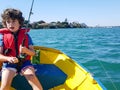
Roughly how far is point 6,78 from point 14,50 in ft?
1.60

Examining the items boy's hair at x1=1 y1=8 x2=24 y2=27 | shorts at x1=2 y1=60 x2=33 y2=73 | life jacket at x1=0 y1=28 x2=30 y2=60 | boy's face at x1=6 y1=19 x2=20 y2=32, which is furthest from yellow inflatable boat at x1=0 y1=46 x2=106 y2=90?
boy's hair at x1=1 y1=8 x2=24 y2=27

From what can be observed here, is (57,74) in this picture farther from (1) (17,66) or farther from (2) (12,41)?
(2) (12,41)

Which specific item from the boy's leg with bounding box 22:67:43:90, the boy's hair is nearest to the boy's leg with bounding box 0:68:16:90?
the boy's leg with bounding box 22:67:43:90

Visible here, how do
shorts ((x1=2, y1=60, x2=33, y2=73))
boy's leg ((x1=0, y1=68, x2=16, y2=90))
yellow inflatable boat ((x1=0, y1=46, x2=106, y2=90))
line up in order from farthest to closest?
yellow inflatable boat ((x1=0, y1=46, x2=106, y2=90)) < shorts ((x1=2, y1=60, x2=33, y2=73)) < boy's leg ((x1=0, y1=68, x2=16, y2=90))

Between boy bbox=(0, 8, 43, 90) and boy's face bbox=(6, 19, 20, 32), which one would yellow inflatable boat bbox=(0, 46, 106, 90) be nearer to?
boy bbox=(0, 8, 43, 90)

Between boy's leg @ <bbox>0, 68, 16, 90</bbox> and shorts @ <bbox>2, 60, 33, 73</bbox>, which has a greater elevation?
shorts @ <bbox>2, 60, 33, 73</bbox>

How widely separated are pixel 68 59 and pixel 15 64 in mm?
1463

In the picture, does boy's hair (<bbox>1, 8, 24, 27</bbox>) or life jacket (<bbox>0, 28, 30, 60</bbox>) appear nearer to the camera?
boy's hair (<bbox>1, 8, 24, 27</bbox>)

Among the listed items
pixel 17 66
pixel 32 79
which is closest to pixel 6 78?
pixel 17 66

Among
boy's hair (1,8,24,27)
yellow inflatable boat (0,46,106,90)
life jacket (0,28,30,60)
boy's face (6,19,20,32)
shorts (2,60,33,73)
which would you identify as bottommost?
yellow inflatable boat (0,46,106,90)

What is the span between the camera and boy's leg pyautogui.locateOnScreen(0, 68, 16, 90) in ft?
16.6

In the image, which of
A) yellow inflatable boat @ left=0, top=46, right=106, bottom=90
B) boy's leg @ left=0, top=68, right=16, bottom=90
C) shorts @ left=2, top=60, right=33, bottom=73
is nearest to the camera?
boy's leg @ left=0, top=68, right=16, bottom=90

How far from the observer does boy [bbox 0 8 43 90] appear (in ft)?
16.7

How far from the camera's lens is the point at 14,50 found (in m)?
5.27
